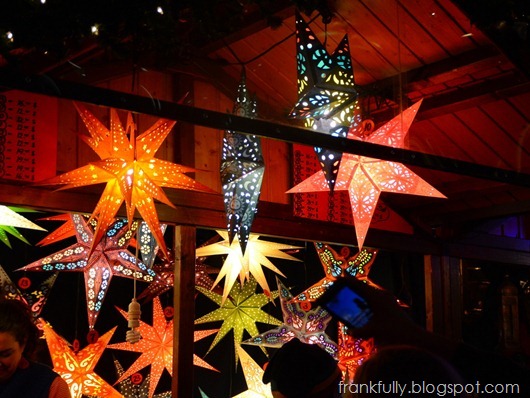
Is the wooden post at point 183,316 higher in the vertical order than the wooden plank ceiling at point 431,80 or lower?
lower

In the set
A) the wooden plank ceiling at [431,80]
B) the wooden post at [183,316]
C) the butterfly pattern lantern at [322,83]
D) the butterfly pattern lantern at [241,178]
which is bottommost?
the wooden post at [183,316]

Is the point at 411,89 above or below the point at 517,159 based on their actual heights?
above

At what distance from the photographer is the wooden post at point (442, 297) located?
8250mm

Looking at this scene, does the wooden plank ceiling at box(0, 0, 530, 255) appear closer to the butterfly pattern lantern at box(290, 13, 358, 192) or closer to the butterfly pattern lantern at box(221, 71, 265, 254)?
the butterfly pattern lantern at box(221, 71, 265, 254)

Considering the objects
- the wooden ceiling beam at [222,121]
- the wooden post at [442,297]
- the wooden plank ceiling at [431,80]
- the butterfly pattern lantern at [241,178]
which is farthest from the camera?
the wooden post at [442,297]

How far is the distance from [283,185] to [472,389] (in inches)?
203

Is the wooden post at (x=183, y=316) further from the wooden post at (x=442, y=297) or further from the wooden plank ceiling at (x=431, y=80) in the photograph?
the wooden post at (x=442, y=297)

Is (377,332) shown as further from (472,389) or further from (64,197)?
(64,197)

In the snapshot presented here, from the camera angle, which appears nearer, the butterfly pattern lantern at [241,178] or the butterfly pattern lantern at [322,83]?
the butterfly pattern lantern at [322,83]

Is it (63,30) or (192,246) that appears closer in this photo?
(63,30)

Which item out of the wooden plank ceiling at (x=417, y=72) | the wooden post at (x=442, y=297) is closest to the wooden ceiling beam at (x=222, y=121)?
the wooden plank ceiling at (x=417, y=72)

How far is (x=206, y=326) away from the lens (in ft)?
26.3

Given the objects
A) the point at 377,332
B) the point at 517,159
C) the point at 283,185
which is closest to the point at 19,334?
the point at 377,332

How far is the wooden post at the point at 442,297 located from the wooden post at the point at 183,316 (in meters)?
3.44
